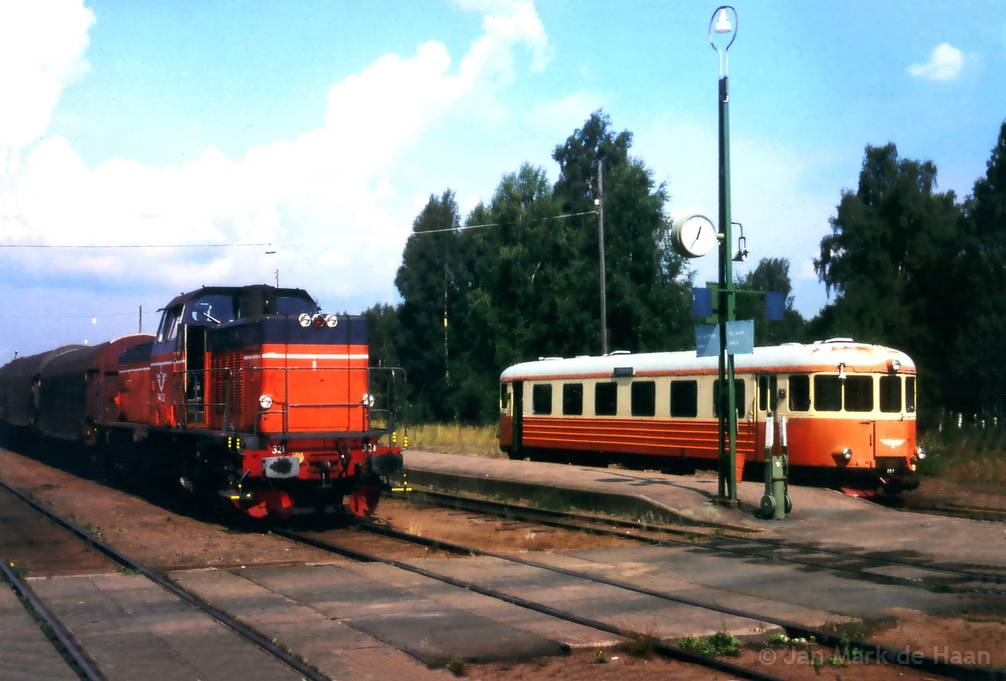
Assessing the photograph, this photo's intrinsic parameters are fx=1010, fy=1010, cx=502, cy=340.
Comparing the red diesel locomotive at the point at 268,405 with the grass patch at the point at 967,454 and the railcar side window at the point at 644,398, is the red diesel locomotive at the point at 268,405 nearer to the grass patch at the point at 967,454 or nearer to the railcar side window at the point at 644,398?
the railcar side window at the point at 644,398

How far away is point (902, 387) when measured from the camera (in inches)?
781

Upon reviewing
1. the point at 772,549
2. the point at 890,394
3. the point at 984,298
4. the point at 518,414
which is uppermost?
the point at 984,298

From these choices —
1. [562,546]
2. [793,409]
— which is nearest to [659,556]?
[562,546]

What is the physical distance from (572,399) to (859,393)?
8028 millimetres

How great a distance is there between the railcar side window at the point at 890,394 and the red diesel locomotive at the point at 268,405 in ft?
32.5

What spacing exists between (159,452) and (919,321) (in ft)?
136

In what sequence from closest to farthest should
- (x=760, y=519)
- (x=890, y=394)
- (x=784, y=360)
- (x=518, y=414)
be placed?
(x=760, y=519) < (x=890, y=394) < (x=784, y=360) < (x=518, y=414)

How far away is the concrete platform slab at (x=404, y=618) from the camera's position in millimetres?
7512

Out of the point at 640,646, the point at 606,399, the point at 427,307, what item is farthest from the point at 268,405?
the point at 427,307

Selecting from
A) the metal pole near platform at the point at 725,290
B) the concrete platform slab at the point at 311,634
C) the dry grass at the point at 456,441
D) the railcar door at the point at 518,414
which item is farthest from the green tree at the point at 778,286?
the concrete platform slab at the point at 311,634

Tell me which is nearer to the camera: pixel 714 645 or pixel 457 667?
pixel 457 667

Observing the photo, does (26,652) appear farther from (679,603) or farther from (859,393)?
(859,393)

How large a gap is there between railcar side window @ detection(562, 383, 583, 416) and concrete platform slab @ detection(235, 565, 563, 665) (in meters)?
14.7

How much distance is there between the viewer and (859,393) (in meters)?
19.5
